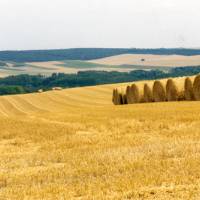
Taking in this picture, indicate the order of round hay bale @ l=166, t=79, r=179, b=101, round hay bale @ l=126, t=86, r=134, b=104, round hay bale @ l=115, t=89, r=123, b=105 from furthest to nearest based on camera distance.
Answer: round hay bale @ l=115, t=89, r=123, b=105 < round hay bale @ l=126, t=86, r=134, b=104 < round hay bale @ l=166, t=79, r=179, b=101

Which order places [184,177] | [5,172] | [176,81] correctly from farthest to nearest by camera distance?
[176,81], [5,172], [184,177]

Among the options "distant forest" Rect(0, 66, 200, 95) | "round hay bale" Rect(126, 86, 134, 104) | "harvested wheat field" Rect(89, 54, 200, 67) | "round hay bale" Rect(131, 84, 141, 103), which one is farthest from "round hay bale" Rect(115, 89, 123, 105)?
"harvested wheat field" Rect(89, 54, 200, 67)

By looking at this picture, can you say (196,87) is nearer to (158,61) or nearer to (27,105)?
(27,105)

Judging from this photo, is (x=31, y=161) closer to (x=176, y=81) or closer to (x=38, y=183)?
(x=38, y=183)

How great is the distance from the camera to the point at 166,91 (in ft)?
100

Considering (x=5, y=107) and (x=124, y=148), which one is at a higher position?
(x=124, y=148)

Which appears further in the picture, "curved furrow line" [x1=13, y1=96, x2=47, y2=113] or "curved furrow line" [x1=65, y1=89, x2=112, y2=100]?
"curved furrow line" [x1=65, y1=89, x2=112, y2=100]

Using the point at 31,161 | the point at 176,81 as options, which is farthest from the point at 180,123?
the point at 176,81

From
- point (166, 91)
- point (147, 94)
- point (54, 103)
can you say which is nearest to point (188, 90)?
point (166, 91)

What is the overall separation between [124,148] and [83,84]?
96536 millimetres

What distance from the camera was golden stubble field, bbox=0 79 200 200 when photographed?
911cm

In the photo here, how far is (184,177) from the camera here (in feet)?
30.9

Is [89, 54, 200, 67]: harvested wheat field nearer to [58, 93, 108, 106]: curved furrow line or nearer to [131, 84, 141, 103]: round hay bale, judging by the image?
[58, 93, 108, 106]: curved furrow line

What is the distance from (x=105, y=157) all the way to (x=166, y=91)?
60.3 ft
